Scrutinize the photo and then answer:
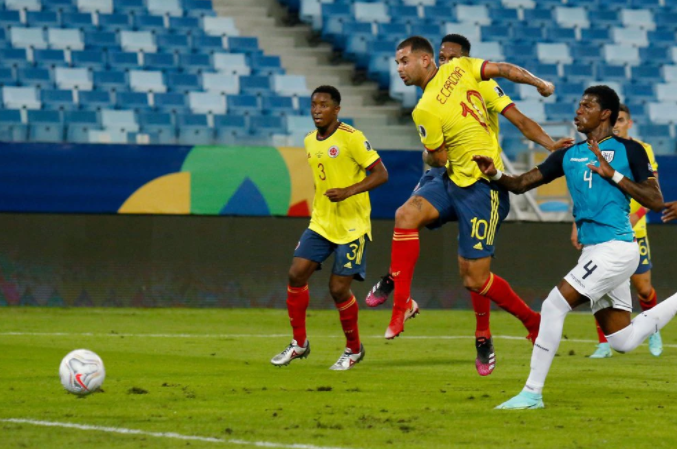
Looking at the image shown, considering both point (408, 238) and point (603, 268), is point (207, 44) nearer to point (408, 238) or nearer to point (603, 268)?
point (408, 238)

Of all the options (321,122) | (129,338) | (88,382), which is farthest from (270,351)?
(88,382)

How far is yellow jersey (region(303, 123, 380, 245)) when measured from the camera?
383 inches

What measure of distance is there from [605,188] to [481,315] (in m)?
2.40

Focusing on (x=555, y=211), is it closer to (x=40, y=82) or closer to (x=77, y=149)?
(x=77, y=149)

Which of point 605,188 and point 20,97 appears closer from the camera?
point 605,188

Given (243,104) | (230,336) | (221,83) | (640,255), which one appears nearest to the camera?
(640,255)

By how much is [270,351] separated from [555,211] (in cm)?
781

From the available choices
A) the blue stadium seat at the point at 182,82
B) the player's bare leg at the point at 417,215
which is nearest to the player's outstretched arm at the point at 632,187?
the player's bare leg at the point at 417,215

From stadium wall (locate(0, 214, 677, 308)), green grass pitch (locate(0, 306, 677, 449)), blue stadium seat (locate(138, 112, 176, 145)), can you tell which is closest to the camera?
green grass pitch (locate(0, 306, 677, 449))

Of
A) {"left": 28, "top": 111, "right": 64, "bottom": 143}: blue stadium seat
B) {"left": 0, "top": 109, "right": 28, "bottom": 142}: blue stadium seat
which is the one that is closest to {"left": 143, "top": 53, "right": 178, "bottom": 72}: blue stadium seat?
{"left": 28, "top": 111, "right": 64, "bottom": 143}: blue stadium seat

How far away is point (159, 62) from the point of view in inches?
802

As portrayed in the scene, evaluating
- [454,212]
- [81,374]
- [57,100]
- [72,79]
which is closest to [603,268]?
[454,212]

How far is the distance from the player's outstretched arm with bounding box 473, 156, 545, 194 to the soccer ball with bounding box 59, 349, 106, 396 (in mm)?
2651

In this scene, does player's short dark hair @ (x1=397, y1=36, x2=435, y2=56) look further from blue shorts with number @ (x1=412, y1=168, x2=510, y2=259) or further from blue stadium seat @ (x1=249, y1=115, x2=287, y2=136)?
blue stadium seat @ (x1=249, y1=115, x2=287, y2=136)
